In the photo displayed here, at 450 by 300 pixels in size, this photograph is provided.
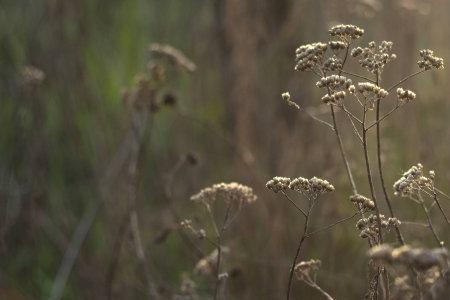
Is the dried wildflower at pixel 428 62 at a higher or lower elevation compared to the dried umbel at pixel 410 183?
higher

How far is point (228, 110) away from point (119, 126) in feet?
2.98

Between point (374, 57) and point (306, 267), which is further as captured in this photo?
point (306, 267)

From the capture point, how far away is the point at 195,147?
541 centimetres

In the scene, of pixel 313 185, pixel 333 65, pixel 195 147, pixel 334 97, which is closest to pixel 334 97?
pixel 334 97

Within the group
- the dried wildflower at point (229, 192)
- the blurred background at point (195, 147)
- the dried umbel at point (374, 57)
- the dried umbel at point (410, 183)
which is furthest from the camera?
the blurred background at point (195, 147)

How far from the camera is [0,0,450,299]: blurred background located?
4348 mm

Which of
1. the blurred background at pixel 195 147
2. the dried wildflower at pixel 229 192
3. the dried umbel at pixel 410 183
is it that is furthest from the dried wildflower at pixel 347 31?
the blurred background at pixel 195 147

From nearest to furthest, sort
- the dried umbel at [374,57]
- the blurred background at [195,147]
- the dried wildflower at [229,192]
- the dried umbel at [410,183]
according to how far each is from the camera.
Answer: the dried umbel at [410,183] < the dried umbel at [374,57] < the dried wildflower at [229,192] < the blurred background at [195,147]

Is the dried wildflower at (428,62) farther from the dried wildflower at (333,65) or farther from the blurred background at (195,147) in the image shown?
the blurred background at (195,147)

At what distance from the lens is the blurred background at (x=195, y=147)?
4348mm

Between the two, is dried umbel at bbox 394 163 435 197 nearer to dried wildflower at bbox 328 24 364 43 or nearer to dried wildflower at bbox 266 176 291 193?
dried wildflower at bbox 266 176 291 193

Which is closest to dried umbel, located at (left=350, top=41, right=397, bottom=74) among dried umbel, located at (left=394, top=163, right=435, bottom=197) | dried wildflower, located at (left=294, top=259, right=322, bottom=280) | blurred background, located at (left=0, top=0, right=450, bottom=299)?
dried umbel, located at (left=394, top=163, right=435, bottom=197)

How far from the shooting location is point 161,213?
508 cm

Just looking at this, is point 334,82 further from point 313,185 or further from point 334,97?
point 313,185
